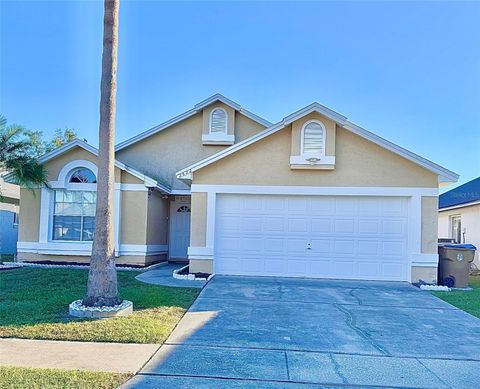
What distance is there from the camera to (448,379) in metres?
5.18

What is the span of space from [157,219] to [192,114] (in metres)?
4.90

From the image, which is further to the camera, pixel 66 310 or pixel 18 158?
pixel 18 158

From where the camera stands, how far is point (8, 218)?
2238cm

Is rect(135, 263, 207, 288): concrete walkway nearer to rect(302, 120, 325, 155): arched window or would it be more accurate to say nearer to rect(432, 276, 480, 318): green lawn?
rect(302, 120, 325, 155): arched window

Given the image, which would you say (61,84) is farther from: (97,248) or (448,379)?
(448,379)

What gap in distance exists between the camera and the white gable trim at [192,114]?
17303 millimetres

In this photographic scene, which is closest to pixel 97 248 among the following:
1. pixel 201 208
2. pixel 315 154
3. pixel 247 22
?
pixel 201 208

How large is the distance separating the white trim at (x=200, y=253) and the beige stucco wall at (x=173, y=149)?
5419mm

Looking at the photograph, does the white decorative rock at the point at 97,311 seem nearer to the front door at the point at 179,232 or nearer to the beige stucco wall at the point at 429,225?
the beige stucco wall at the point at 429,225

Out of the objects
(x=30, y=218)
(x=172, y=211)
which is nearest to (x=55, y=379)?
(x=30, y=218)

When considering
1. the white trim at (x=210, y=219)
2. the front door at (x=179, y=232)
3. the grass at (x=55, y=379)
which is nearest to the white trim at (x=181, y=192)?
the front door at (x=179, y=232)

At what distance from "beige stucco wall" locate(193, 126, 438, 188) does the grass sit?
8456 millimetres

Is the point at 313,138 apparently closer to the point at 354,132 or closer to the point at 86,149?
the point at 354,132

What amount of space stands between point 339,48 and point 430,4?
4.03 metres
